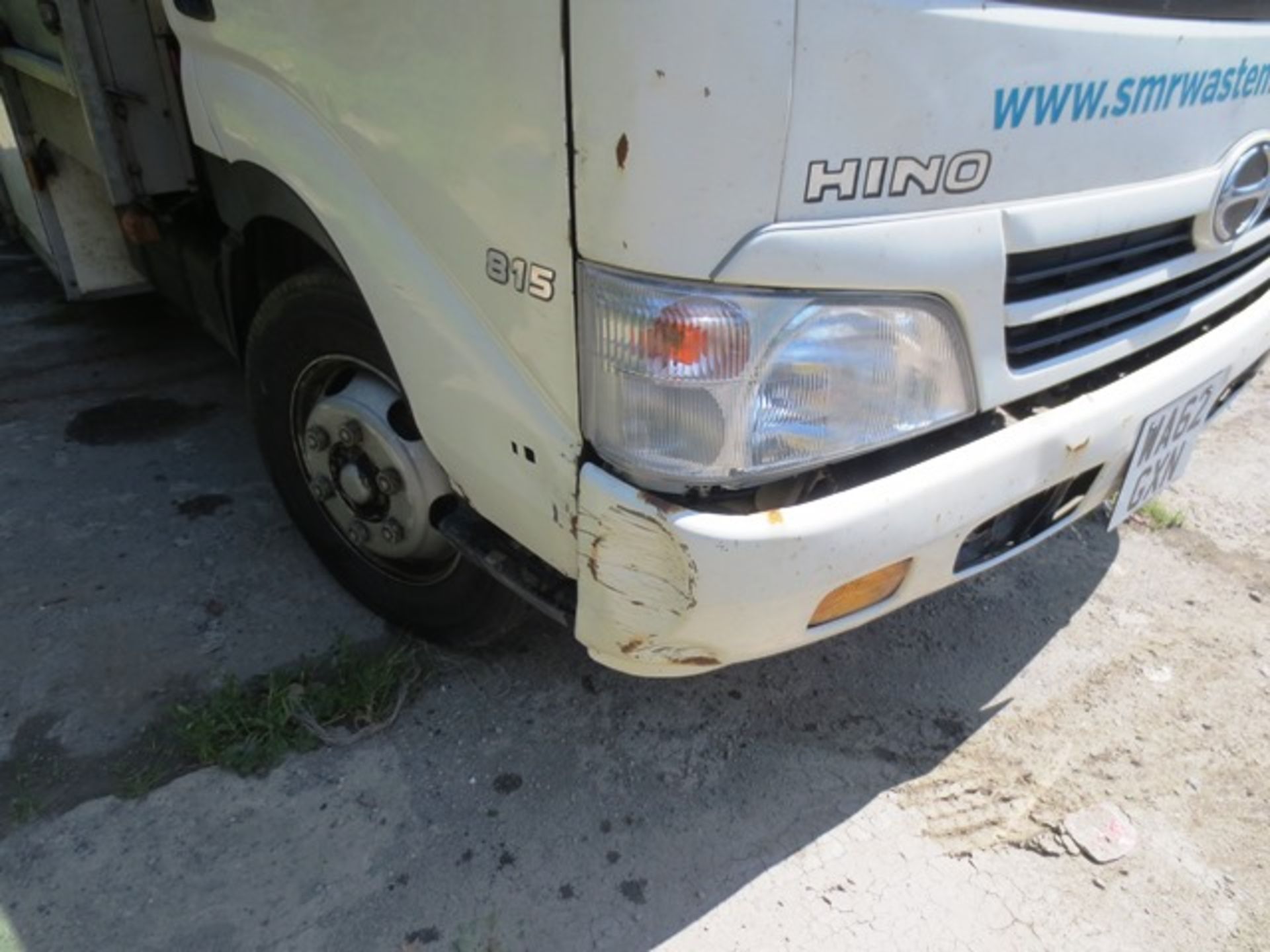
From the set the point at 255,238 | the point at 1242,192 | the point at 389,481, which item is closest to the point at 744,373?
the point at 389,481

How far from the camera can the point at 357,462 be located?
7.06ft

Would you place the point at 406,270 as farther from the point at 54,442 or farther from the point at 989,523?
the point at 54,442

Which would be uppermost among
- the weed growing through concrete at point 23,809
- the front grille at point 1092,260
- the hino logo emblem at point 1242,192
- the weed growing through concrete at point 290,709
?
the hino logo emblem at point 1242,192

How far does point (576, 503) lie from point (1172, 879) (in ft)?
5.04

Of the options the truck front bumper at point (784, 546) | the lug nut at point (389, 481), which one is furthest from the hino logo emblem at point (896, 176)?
the lug nut at point (389, 481)

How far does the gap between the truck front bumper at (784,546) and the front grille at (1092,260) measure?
22 cm

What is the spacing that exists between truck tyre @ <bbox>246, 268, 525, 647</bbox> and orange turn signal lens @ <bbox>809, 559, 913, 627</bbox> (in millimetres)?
815

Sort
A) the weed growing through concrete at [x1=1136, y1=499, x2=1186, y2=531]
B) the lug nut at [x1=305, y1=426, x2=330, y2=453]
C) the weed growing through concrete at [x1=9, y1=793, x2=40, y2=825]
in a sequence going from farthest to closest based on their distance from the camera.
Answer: the weed growing through concrete at [x1=1136, y1=499, x2=1186, y2=531], the lug nut at [x1=305, y1=426, x2=330, y2=453], the weed growing through concrete at [x1=9, y1=793, x2=40, y2=825]

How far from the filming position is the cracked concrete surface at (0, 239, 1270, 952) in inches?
71.3

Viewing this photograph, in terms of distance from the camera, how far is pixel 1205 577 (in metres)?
2.79

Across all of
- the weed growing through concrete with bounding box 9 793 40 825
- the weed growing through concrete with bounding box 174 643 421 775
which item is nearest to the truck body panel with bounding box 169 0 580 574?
the weed growing through concrete with bounding box 174 643 421 775

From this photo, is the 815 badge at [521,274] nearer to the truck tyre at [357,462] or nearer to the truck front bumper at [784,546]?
the truck front bumper at [784,546]

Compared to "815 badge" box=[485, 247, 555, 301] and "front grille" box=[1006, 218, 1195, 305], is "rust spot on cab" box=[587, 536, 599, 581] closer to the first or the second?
"815 badge" box=[485, 247, 555, 301]

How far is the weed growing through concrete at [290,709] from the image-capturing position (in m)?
2.09
